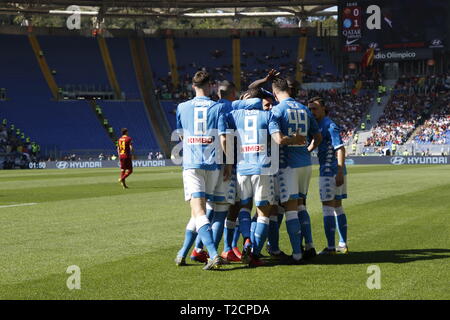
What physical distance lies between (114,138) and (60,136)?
4.83 meters

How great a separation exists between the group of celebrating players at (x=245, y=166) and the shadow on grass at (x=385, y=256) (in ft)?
1.07

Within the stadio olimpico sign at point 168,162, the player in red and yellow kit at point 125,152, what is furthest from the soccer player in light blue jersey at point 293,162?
the stadio olimpico sign at point 168,162

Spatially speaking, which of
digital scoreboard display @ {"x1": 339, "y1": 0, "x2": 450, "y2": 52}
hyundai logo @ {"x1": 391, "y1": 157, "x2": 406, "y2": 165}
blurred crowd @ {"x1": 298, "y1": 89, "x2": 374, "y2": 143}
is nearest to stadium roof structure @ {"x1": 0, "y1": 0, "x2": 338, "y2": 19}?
digital scoreboard display @ {"x1": 339, "y1": 0, "x2": 450, "y2": 52}

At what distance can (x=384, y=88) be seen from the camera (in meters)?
70.6

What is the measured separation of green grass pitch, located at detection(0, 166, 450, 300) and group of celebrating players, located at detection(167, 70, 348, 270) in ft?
1.46

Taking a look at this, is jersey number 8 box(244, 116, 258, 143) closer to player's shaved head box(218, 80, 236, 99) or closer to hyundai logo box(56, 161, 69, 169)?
player's shaved head box(218, 80, 236, 99)

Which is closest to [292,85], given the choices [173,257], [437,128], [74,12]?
[173,257]

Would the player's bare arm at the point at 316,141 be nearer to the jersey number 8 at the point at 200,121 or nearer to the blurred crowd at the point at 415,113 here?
the jersey number 8 at the point at 200,121

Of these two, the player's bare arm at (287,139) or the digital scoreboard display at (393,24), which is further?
the digital scoreboard display at (393,24)

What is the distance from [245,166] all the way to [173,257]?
170cm

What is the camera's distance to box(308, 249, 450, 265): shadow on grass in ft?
31.6

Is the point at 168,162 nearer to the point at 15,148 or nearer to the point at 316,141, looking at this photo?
the point at 15,148

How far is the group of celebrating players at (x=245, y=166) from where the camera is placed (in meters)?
9.35

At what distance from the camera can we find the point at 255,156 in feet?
31.2
